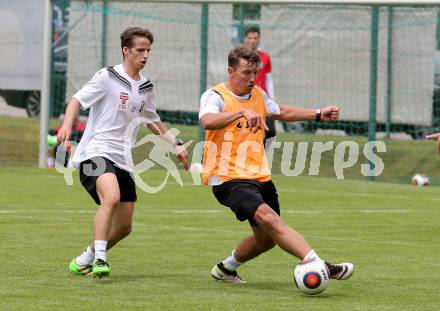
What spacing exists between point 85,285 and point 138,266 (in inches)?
50.3

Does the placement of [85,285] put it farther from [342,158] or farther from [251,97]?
[342,158]

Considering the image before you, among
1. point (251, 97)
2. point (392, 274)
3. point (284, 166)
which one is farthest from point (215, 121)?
point (284, 166)

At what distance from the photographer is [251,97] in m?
9.45

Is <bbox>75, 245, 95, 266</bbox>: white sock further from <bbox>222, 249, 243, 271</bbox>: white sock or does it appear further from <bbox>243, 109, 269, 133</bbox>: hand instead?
<bbox>243, 109, 269, 133</bbox>: hand

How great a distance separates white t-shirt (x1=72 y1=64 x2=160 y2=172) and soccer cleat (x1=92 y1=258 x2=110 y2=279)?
93 centimetres

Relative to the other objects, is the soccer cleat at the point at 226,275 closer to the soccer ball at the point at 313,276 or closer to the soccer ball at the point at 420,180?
the soccer ball at the point at 313,276

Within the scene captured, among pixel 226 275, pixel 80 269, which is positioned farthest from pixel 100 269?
pixel 226 275

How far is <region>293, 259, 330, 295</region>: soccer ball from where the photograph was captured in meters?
8.57

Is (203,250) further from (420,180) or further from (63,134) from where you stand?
(420,180)

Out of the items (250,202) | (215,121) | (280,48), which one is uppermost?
(280,48)

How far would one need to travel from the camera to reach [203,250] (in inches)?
454

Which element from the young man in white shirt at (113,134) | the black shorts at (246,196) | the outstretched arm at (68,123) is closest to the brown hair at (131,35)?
the young man in white shirt at (113,134)

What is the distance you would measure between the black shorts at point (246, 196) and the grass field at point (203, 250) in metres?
0.57

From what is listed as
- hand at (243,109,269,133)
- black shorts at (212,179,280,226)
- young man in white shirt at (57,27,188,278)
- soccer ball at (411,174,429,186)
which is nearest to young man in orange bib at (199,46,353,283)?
black shorts at (212,179,280,226)
